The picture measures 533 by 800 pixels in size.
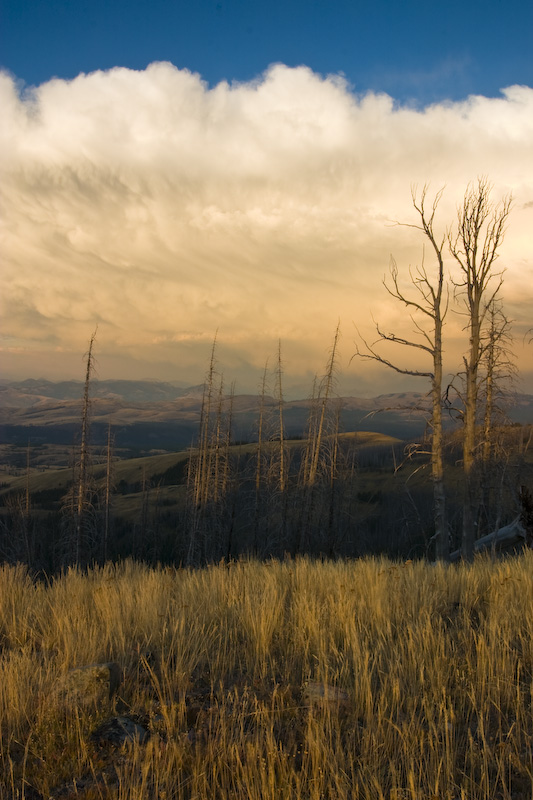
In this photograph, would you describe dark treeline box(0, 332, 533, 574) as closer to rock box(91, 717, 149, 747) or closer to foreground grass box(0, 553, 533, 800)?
foreground grass box(0, 553, 533, 800)

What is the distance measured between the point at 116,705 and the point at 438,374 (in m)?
13.8

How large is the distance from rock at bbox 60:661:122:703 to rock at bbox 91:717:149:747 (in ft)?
0.90

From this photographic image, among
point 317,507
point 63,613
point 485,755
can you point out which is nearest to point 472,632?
point 485,755

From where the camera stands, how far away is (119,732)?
337 cm

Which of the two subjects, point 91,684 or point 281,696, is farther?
point 91,684

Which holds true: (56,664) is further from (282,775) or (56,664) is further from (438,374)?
(438,374)

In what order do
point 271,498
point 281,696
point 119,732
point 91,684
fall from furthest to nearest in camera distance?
point 271,498
point 91,684
point 281,696
point 119,732

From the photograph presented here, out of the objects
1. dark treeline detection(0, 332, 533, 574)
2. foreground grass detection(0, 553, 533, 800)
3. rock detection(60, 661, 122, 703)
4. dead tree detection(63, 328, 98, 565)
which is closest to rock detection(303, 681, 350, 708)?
foreground grass detection(0, 553, 533, 800)

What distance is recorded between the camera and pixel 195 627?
189 inches

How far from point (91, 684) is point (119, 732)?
0.54m

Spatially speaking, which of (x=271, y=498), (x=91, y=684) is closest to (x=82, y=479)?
(x=271, y=498)

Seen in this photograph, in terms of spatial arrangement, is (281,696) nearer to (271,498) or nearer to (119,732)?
→ (119,732)

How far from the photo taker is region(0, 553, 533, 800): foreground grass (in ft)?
9.05

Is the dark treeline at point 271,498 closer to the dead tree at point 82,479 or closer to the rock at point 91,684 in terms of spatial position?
the dead tree at point 82,479
